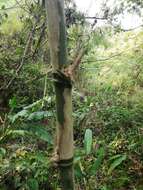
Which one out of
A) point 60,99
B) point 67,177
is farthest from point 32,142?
point 60,99

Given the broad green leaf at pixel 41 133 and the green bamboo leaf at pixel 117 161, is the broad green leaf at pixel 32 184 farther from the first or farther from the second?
the green bamboo leaf at pixel 117 161

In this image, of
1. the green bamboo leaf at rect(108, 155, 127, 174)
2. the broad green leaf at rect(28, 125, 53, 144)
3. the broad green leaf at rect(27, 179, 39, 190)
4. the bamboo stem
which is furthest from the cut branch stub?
the green bamboo leaf at rect(108, 155, 127, 174)

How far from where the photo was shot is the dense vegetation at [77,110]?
150 cm

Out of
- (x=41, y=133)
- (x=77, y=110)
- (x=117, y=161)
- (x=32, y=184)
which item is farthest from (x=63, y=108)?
(x=77, y=110)

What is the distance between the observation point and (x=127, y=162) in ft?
7.16

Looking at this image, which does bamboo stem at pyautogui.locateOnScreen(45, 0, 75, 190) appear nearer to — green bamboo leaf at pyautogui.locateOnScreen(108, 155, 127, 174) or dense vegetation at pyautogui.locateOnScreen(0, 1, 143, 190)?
dense vegetation at pyautogui.locateOnScreen(0, 1, 143, 190)

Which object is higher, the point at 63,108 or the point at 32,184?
the point at 63,108

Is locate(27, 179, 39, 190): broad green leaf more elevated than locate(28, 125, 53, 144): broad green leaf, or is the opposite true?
locate(28, 125, 53, 144): broad green leaf

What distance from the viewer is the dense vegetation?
1.50 m

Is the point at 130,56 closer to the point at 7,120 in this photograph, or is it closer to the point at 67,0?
the point at 67,0

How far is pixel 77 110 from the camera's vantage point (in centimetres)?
234

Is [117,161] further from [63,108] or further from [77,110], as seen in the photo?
[63,108]

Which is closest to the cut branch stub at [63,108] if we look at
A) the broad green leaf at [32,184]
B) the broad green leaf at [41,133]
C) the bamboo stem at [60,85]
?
the bamboo stem at [60,85]

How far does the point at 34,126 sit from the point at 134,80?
7.30 feet
